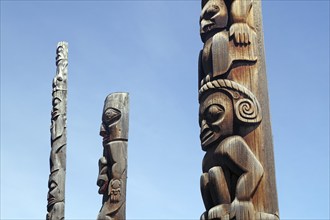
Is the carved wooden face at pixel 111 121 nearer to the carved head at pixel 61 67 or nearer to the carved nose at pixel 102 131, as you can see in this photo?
the carved nose at pixel 102 131

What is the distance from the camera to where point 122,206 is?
8.40m

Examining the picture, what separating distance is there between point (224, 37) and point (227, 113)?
89cm

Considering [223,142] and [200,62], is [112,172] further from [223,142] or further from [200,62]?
[223,142]

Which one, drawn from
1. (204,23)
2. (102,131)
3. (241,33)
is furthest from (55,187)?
(241,33)

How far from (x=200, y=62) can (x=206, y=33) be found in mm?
317

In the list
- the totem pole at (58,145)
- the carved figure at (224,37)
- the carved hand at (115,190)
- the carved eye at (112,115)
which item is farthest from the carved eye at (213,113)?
the totem pole at (58,145)

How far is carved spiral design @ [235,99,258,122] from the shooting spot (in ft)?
15.7

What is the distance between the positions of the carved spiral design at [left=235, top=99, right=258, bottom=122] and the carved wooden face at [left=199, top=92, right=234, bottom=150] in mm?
75

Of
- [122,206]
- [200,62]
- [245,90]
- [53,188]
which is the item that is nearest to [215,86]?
[245,90]

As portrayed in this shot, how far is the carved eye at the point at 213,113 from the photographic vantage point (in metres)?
4.88

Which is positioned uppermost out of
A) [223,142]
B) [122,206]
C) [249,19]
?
[249,19]

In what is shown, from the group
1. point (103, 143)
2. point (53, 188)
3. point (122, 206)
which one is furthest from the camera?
point (53, 188)

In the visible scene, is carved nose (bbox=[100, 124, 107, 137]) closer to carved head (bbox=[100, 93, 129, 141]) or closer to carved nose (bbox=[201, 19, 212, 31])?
carved head (bbox=[100, 93, 129, 141])

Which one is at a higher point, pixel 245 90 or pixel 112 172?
pixel 245 90
